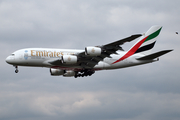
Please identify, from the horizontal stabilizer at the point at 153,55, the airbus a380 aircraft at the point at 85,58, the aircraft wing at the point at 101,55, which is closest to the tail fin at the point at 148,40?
the airbus a380 aircraft at the point at 85,58

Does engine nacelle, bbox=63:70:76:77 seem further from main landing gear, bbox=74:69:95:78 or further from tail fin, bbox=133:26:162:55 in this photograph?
tail fin, bbox=133:26:162:55

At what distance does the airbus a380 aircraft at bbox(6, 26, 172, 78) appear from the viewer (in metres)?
Answer: 47.7

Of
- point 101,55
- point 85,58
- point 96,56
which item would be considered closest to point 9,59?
point 85,58

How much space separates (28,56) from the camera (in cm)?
4862

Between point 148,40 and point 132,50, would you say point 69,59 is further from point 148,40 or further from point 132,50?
point 148,40

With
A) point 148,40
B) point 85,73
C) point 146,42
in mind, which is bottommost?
point 85,73

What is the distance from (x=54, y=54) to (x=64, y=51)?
1727 millimetres

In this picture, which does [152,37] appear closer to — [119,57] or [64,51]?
[119,57]

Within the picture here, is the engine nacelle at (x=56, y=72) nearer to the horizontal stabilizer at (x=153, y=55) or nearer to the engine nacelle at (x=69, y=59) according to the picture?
the engine nacelle at (x=69, y=59)

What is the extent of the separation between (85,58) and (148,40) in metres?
13.7

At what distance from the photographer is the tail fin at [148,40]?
5603 cm

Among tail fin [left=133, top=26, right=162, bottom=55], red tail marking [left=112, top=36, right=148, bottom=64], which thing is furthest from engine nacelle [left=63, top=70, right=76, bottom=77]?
tail fin [left=133, top=26, right=162, bottom=55]

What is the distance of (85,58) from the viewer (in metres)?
49.5

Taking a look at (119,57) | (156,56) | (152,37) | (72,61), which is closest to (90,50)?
(72,61)
